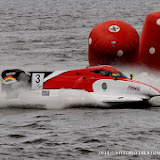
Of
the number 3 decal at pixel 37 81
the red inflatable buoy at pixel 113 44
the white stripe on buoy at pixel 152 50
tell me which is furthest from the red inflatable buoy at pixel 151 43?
the number 3 decal at pixel 37 81

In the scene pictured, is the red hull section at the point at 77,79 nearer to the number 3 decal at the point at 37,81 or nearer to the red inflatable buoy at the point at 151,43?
the number 3 decal at the point at 37,81

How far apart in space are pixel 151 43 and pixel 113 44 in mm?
2167

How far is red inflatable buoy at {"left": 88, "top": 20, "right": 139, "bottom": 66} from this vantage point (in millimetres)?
20297

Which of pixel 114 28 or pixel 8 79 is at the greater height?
pixel 114 28

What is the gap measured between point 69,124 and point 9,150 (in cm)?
297

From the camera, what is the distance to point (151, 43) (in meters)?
21.2

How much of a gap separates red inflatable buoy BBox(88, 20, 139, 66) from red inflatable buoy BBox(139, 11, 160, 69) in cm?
68

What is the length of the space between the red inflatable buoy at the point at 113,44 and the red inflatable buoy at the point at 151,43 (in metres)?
0.68

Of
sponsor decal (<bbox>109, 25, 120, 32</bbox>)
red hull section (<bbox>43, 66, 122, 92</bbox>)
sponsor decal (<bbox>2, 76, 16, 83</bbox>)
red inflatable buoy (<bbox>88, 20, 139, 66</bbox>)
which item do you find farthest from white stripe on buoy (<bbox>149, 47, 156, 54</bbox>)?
sponsor decal (<bbox>2, 76, 16, 83</bbox>)

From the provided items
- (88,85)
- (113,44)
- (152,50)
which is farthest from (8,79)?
(152,50)

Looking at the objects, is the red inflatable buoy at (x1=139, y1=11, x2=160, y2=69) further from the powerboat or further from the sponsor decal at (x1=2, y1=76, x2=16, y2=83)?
the sponsor decal at (x1=2, y1=76, x2=16, y2=83)

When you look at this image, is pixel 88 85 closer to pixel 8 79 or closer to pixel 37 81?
pixel 37 81

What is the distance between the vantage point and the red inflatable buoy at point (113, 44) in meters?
20.3

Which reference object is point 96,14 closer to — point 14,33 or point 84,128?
point 14,33
